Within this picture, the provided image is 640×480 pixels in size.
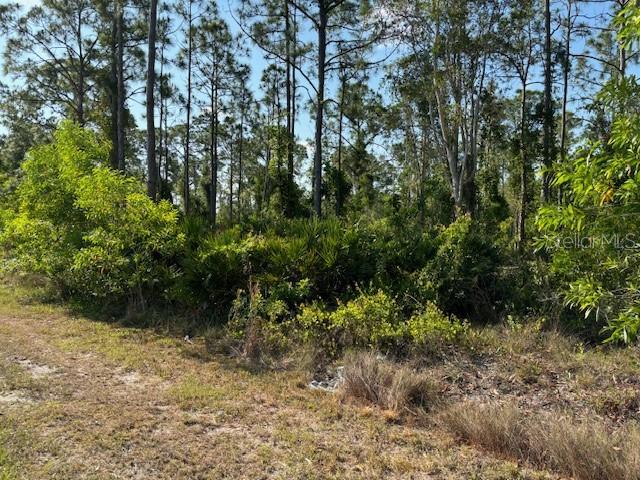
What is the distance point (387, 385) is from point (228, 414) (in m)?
1.65

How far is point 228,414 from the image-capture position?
429 cm

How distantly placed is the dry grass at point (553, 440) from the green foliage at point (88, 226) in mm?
5890

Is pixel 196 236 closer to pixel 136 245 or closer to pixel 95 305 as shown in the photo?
pixel 136 245

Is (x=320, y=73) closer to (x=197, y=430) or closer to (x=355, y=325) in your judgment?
(x=355, y=325)

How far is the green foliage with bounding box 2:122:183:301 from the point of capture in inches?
321

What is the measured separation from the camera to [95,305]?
9.02 metres

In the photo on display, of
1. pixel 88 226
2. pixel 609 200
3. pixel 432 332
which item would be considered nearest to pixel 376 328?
pixel 432 332

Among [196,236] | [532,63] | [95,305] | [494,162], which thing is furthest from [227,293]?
[494,162]

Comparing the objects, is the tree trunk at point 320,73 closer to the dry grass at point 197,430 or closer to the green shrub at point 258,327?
the green shrub at point 258,327

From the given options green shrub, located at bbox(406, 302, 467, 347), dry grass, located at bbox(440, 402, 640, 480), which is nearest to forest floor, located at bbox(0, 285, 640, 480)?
dry grass, located at bbox(440, 402, 640, 480)

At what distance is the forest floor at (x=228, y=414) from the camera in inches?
131

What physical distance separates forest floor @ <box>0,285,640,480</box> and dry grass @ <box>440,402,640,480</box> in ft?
0.48

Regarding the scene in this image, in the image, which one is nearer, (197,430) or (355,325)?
(197,430)

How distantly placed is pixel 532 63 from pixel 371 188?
12747mm
